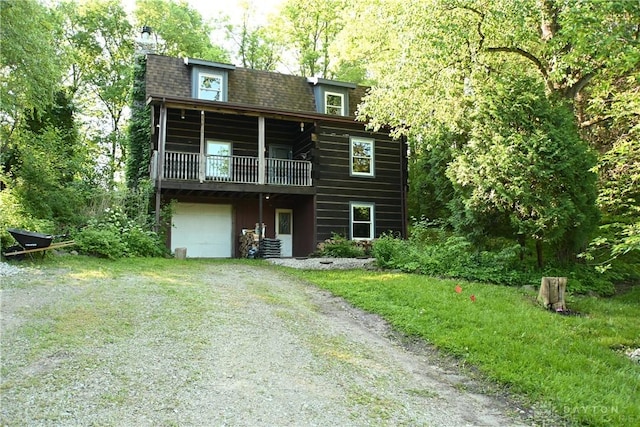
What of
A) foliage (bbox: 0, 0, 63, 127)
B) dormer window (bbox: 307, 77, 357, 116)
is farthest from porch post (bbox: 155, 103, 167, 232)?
dormer window (bbox: 307, 77, 357, 116)

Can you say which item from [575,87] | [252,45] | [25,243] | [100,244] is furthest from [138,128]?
[252,45]

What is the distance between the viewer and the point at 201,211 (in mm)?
17719

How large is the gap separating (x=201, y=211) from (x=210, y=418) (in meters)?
14.5

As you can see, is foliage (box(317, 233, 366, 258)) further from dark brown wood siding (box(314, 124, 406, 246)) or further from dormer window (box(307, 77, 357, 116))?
dormer window (box(307, 77, 357, 116))

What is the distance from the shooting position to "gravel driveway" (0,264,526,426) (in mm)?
3906

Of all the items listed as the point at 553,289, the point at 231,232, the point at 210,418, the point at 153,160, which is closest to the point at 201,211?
the point at 231,232

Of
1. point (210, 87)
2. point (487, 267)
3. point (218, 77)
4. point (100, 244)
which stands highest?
point (218, 77)

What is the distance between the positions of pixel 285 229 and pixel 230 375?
14.3 meters

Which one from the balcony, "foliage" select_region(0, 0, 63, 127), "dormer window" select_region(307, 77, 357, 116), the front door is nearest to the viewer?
"foliage" select_region(0, 0, 63, 127)

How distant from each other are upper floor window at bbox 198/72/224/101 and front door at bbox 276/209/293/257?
4977 millimetres

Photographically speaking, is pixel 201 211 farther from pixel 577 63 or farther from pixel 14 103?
pixel 577 63

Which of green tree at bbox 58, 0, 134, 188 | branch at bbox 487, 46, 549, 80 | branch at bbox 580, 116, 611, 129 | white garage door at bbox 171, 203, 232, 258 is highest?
green tree at bbox 58, 0, 134, 188

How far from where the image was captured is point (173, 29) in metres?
30.3

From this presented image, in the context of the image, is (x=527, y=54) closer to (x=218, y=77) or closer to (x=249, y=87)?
(x=249, y=87)
